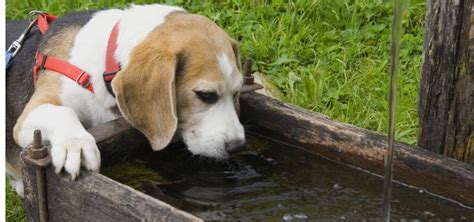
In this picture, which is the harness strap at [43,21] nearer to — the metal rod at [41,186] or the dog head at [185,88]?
the dog head at [185,88]

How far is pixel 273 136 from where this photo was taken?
14.4 feet

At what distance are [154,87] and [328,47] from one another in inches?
96.9

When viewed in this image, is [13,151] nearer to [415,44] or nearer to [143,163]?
[143,163]

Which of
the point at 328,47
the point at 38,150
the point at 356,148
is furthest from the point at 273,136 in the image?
the point at 328,47

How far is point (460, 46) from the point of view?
3.71 metres

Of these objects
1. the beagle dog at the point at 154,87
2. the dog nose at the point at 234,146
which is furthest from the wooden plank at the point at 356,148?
the dog nose at the point at 234,146

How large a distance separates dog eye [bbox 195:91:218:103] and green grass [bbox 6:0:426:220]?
152 cm

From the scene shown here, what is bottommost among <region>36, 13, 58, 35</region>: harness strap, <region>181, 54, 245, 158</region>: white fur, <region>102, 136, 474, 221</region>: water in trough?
<region>102, 136, 474, 221</region>: water in trough

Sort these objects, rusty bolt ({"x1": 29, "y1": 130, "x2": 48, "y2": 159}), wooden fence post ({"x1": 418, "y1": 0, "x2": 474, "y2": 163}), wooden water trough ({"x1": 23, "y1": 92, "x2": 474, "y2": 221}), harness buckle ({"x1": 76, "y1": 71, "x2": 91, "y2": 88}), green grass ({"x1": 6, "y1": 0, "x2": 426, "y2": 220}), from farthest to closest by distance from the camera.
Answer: green grass ({"x1": 6, "y1": 0, "x2": 426, "y2": 220})
harness buckle ({"x1": 76, "y1": 71, "x2": 91, "y2": 88})
wooden fence post ({"x1": 418, "y1": 0, "x2": 474, "y2": 163})
rusty bolt ({"x1": 29, "y1": 130, "x2": 48, "y2": 159})
wooden water trough ({"x1": 23, "y1": 92, "x2": 474, "y2": 221})

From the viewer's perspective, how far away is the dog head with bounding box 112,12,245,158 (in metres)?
3.78

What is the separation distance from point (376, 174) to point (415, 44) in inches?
82.8

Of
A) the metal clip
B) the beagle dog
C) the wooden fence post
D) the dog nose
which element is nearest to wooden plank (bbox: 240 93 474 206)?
the wooden fence post

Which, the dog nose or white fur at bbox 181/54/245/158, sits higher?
white fur at bbox 181/54/245/158

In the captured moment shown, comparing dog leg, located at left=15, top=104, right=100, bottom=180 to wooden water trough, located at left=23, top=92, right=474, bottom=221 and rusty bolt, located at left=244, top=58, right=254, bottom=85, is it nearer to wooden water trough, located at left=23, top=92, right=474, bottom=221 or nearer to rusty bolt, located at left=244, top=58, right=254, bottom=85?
wooden water trough, located at left=23, top=92, right=474, bottom=221
